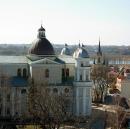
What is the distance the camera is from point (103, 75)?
64.4 meters

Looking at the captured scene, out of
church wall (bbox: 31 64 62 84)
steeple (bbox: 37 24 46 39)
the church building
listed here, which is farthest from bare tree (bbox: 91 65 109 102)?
steeple (bbox: 37 24 46 39)

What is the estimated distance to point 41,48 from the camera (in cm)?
5016

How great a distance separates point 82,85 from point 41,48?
6.25m

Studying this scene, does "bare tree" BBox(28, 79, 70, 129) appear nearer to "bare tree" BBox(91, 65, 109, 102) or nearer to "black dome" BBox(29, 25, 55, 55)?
"black dome" BBox(29, 25, 55, 55)

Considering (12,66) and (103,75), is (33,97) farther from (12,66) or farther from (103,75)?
(103,75)

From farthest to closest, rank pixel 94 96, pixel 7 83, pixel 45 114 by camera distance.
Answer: pixel 94 96, pixel 7 83, pixel 45 114

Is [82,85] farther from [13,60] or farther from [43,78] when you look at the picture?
[13,60]

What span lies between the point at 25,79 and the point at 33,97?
447 centimetres

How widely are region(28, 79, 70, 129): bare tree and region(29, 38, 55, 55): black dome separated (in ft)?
14.9

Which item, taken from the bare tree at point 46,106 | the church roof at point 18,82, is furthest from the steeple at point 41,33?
the bare tree at point 46,106

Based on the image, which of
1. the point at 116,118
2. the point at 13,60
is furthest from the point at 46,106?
the point at 13,60

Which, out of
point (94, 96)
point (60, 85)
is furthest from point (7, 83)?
point (94, 96)

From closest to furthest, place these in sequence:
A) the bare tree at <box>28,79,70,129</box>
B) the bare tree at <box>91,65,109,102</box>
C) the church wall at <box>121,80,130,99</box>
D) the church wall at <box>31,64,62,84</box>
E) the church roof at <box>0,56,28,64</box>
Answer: the bare tree at <box>28,79,70,129</box> < the church wall at <box>31,64,62,84</box> < the church roof at <box>0,56,28,64</box> < the bare tree at <box>91,65,109,102</box> < the church wall at <box>121,80,130,99</box>

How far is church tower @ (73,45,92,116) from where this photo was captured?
48.8 metres
